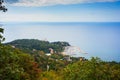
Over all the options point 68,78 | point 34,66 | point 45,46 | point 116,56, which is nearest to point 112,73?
point 68,78

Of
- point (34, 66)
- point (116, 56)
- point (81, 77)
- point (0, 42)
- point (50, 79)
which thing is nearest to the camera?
point (0, 42)

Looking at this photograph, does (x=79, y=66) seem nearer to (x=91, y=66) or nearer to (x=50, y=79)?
(x=91, y=66)

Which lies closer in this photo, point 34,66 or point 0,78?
point 0,78

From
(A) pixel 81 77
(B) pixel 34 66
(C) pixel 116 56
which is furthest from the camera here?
(C) pixel 116 56

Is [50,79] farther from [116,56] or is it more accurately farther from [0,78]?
[116,56]

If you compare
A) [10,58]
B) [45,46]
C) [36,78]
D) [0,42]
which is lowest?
[45,46]

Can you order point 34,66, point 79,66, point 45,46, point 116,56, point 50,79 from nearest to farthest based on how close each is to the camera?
point 79,66 → point 34,66 → point 50,79 → point 116,56 → point 45,46

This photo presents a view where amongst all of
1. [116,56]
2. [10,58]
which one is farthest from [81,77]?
[116,56]

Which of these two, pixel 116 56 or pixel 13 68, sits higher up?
pixel 13 68

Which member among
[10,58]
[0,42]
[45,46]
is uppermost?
[0,42]
